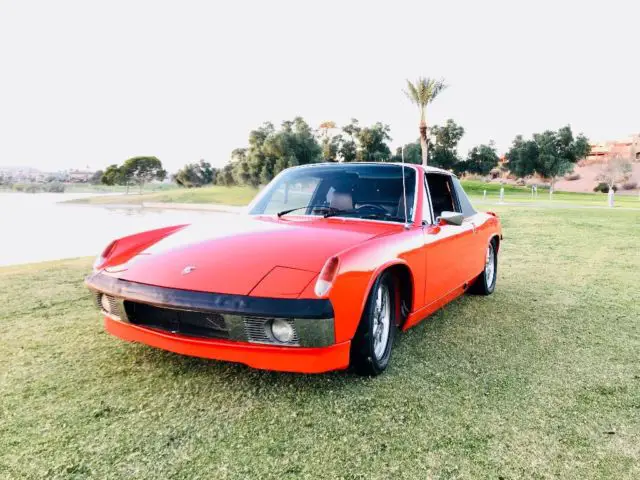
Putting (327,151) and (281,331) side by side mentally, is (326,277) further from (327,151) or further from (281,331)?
(327,151)

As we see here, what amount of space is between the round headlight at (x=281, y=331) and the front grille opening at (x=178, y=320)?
248 millimetres

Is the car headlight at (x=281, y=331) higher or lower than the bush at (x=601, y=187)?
higher

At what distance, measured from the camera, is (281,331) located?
2.51 metres

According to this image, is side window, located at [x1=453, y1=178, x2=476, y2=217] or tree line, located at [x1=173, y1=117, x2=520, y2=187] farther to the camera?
tree line, located at [x1=173, y1=117, x2=520, y2=187]

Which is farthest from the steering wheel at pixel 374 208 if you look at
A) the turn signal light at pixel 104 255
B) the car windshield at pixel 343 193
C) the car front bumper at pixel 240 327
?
the turn signal light at pixel 104 255

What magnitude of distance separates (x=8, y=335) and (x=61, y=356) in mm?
854

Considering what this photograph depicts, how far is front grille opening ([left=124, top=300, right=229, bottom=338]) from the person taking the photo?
8.39 feet

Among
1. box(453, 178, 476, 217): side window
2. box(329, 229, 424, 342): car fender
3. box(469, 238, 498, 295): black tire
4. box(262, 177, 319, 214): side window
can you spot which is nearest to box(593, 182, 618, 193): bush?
box(469, 238, 498, 295): black tire

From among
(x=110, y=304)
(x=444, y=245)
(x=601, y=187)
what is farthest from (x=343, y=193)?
(x=601, y=187)

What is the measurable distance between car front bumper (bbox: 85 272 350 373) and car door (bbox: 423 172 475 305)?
1261 millimetres

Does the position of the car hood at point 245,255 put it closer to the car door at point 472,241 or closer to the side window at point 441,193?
the side window at point 441,193

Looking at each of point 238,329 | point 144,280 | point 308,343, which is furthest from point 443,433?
point 144,280

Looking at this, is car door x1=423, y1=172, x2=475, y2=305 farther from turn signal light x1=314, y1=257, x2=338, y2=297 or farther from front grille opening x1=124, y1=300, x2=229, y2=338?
front grille opening x1=124, y1=300, x2=229, y2=338

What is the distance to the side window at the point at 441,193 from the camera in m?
4.14
